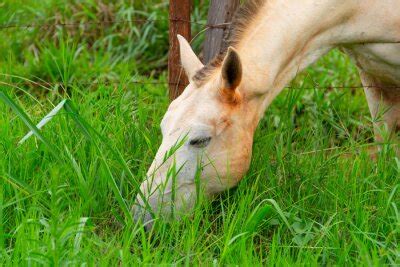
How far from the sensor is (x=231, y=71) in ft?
13.4

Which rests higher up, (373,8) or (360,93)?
(373,8)

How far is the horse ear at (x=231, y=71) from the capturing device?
4023 mm

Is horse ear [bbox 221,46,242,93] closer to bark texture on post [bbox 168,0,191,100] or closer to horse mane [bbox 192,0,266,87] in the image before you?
horse mane [bbox 192,0,266,87]

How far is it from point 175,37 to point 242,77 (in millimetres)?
959

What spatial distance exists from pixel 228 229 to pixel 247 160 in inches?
18.2

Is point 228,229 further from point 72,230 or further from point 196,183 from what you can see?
point 72,230

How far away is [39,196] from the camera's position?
13.4 feet

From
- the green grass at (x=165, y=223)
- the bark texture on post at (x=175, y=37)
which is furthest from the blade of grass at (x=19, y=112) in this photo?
the bark texture on post at (x=175, y=37)

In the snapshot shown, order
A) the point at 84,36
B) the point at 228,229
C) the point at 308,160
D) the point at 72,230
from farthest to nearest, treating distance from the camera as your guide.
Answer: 1. the point at 84,36
2. the point at 308,160
3. the point at 228,229
4. the point at 72,230

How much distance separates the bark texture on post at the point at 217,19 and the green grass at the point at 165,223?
0.46 metres

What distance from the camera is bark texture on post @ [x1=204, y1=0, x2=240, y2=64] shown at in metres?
5.14

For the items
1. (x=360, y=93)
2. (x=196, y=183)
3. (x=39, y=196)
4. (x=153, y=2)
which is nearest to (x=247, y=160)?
(x=196, y=183)

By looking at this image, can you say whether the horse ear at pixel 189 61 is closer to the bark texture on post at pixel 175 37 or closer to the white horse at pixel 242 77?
the white horse at pixel 242 77

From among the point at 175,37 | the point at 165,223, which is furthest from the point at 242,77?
the point at 175,37
